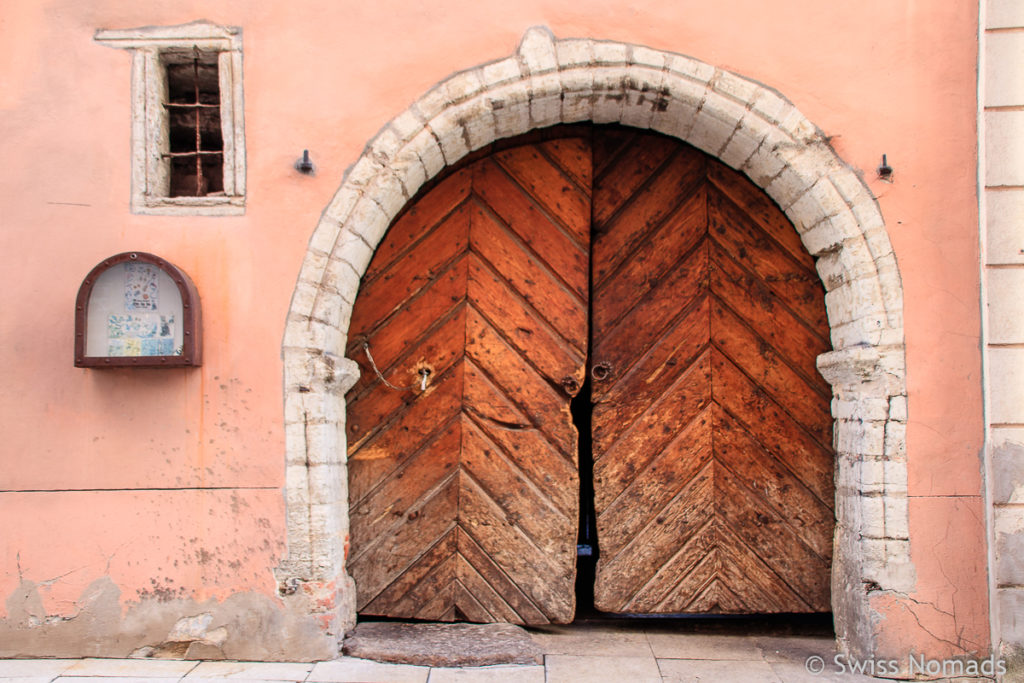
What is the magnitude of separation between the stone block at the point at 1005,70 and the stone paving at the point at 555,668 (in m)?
2.29

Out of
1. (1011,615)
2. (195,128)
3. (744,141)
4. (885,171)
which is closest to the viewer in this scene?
(1011,615)

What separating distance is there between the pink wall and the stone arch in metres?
0.07

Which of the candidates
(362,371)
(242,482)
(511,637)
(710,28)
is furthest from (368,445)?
(710,28)

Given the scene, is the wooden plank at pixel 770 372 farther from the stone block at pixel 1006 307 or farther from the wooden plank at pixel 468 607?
the wooden plank at pixel 468 607

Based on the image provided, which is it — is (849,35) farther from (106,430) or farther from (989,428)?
(106,430)

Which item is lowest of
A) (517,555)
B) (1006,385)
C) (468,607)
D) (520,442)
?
(468,607)

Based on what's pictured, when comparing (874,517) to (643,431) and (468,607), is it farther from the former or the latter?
(468,607)

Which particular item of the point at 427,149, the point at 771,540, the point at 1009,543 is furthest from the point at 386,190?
the point at 1009,543

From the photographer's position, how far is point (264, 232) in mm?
2795

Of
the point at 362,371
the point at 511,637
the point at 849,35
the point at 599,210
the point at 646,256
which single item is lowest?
the point at 511,637

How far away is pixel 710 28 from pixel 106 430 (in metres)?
2.87

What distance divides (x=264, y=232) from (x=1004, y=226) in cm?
288

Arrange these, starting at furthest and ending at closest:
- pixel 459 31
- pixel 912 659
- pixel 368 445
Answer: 1. pixel 368 445
2. pixel 459 31
3. pixel 912 659

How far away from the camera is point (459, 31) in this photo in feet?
9.27
